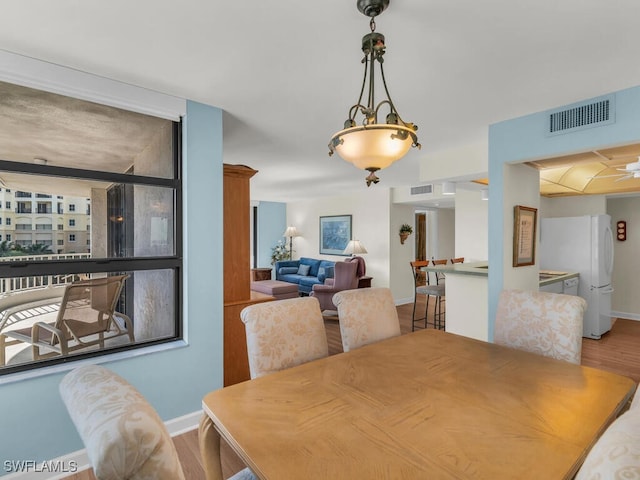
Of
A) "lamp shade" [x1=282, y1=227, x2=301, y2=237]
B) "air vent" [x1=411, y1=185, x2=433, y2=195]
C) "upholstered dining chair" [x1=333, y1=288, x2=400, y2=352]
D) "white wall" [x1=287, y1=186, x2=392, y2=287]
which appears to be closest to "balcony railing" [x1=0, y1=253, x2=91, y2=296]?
"upholstered dining chair" [x1=333, y1=288, x2=400, y2=352]

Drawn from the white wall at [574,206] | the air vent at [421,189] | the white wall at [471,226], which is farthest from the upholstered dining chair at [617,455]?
the white wall at [574,206]

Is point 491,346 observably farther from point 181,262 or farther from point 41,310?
point 41,310

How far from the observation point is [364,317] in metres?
2.16

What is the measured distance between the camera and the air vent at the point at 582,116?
238 cm

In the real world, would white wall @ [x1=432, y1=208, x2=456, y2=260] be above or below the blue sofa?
above

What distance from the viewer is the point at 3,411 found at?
6.04 ft

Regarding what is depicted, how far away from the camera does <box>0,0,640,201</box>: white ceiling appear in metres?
1.52

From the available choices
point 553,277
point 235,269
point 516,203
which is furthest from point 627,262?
point 235,269

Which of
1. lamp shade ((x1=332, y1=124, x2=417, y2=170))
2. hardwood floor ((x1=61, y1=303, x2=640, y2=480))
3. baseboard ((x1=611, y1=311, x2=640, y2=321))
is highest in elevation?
lamp shade ((x1=332, y1=124, x2=417, y2=170))

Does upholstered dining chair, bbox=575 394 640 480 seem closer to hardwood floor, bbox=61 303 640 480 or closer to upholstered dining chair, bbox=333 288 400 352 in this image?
upholstered dining chair, bbox=333 288 400 352

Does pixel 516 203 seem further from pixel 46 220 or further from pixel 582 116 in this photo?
pixel 46 220

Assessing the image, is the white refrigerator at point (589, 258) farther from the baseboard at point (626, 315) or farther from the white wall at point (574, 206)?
the baseboard at point (626, 315)

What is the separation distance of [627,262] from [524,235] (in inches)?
151

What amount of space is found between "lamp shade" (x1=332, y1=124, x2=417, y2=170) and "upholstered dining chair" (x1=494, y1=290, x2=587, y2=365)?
4.47ft
